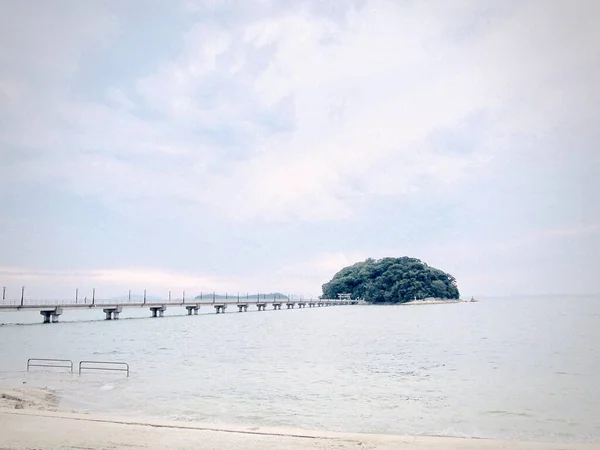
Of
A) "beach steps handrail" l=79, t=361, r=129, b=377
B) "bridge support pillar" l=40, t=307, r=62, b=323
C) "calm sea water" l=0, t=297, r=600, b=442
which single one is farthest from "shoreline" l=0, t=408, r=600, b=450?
"bridge support pillar" l=40, t=307, r=62, b=323

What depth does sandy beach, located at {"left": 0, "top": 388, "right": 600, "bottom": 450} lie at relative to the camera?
12.2 metres

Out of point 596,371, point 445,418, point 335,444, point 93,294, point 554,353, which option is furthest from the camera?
point 93,294

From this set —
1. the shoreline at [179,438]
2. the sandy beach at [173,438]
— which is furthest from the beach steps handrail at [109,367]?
the shoreline at [179,438]

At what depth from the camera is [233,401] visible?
24391 millimetres

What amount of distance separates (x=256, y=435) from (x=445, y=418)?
1029cm

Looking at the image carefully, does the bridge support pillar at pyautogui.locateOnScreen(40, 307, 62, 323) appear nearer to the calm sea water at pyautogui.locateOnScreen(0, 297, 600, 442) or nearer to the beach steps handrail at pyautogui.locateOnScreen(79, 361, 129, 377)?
the calm sea water at pyautogui.locateOnScreen(0, 297, 600, 442)

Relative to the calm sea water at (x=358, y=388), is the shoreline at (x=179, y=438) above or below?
above

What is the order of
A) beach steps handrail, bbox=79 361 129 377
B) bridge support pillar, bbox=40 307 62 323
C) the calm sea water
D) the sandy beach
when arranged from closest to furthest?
the sandy beach → the calm sea water → beach steps handrail, bbox=79 361 129 377 → bridge support pillar, bbox=40 307 62 323

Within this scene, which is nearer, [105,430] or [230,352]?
[105,430]

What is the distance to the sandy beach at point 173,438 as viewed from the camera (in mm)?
12234

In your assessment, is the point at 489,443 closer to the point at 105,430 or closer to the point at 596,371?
the point at 105,430

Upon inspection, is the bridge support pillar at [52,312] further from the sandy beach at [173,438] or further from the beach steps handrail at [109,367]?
the sandy beach at [173,438]

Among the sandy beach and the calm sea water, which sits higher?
the sandy beach

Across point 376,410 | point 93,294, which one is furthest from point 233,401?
point 93,294
